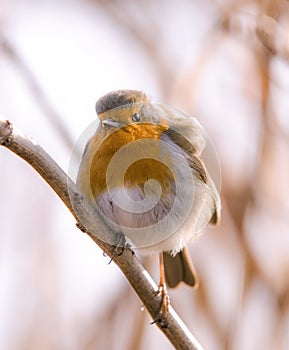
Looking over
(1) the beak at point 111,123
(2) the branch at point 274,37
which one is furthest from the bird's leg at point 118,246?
(2) the branch at point 274,37

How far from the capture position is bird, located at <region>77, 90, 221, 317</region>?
7.74 ft

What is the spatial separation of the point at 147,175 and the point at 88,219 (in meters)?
0.43

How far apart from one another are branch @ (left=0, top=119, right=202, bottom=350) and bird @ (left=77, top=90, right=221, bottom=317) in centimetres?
7

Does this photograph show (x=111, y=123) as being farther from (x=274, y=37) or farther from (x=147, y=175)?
(x=274, y=37)

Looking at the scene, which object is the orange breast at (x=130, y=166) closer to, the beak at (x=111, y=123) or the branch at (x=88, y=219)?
the beak at (x=111, y=123)

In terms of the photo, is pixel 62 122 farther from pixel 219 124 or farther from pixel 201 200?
pixel 219 124

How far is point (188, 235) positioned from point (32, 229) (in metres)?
1.08

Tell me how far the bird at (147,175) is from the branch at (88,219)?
0.07 metres

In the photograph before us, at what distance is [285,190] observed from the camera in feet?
10.4

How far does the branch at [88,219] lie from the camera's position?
1844 mm

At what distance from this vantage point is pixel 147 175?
239 cm

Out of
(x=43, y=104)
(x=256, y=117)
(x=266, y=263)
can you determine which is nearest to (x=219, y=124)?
(x=256, y=117)

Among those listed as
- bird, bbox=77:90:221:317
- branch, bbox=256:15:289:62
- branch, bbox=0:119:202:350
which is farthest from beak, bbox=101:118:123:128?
branch, bbox=256:15:289:62

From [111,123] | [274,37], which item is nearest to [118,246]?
[111,123]
